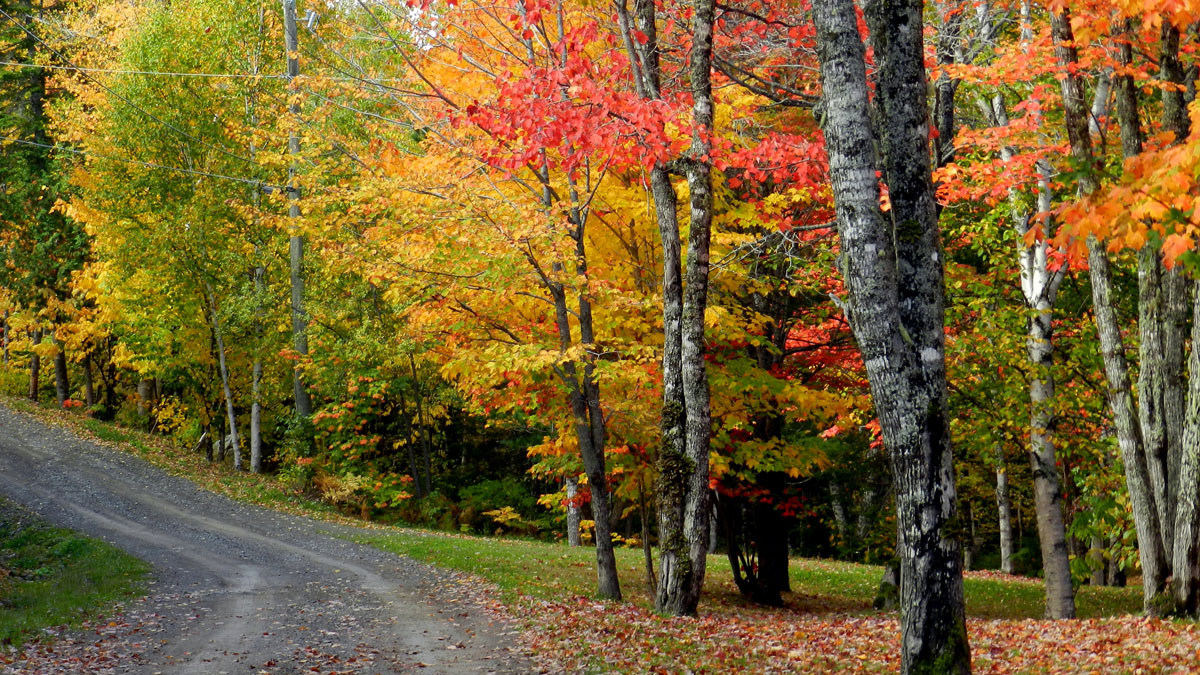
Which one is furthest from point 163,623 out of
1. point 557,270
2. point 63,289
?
point 63,289

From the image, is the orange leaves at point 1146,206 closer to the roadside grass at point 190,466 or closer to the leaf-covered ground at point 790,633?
the leaf-covered ground at point 790,633

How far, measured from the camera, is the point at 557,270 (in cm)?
1181

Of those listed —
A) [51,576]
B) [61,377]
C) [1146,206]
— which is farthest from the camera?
[61,377]

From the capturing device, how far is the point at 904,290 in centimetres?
591

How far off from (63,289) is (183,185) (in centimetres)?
761

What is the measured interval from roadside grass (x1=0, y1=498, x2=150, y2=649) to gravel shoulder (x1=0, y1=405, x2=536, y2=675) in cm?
45

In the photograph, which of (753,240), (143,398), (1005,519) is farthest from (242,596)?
(143,398)

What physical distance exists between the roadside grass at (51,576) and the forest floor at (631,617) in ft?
2.46

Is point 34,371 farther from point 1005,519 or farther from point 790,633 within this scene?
point 790,633

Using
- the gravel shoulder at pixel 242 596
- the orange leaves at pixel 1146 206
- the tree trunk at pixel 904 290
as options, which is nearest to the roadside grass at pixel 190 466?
the gravel shoulder at pixel 242 596

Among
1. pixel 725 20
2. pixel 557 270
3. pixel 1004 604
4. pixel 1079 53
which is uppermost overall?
pixel 725 20

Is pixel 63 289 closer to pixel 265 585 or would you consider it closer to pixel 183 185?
pixel 183 185

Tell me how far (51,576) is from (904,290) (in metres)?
14.3

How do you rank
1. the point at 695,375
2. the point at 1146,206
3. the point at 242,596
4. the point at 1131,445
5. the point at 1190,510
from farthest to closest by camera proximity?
1. the point at 242,596
2. the point at 695,375
3. the point at 1131,445
4. the point at 1190,510
5. the point at 1146,206
